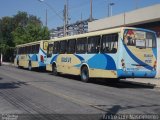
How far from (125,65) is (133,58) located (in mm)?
575

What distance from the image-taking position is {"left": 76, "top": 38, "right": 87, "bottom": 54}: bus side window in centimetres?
2309

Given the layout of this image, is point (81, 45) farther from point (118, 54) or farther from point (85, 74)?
point (118, 54)

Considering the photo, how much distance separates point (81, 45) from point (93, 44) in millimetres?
1778

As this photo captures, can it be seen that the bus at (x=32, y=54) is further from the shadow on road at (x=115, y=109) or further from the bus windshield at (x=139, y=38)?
the shadow on road at (x=115, y=109)

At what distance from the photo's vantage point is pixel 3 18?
7238 centimetres

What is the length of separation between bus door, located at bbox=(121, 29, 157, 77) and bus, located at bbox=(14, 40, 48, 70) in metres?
13.5

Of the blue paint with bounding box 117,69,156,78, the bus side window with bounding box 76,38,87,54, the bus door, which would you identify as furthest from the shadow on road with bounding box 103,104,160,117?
the bus side window with bounding box 76,38,87,54

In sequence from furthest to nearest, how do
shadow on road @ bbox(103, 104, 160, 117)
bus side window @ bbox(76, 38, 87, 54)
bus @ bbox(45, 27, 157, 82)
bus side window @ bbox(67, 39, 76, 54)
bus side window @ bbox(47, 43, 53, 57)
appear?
bus side window @ bbox(47, 43, 53, 57), bus side window @ bbox(67, 39, 76, 54), bus side window @ bbox(76, 38, 87, 54), bus @ bbox(45, 27, 157, 82), shadow on road @ bbox(103, 104, 160, 117)

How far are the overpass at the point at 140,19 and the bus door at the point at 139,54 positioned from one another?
6026 mm

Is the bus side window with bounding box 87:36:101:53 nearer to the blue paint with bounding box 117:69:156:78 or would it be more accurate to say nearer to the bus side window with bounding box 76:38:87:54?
the bus side window with bounding box 76:38:87:54

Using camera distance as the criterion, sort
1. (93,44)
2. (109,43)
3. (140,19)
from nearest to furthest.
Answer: (109,43), (93,44), (140,19)

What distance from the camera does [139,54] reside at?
64.5 ft

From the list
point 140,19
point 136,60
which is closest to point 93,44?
point 136,60

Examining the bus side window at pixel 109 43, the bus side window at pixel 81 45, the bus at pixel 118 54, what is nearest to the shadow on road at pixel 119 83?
the bus at pixel 118 54
